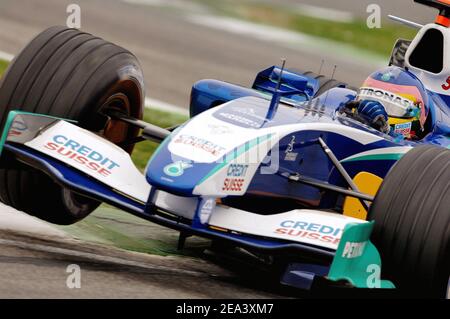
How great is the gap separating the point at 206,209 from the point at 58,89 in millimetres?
1356

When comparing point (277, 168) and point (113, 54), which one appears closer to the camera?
point (277, 168)

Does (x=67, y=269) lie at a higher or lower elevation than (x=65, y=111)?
lower

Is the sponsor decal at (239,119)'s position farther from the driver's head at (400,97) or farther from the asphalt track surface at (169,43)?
the asphalt track surface at (169,43)

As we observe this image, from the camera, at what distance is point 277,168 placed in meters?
6.32

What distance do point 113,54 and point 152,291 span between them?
1.87 metres

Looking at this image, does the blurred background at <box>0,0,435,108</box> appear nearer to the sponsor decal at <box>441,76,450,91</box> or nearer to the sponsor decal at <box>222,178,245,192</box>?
the sponsor decal at <box>441,76,450,91</box>

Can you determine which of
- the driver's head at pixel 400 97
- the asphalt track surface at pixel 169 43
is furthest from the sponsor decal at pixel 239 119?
the asphalt track surface at pixel 169 43

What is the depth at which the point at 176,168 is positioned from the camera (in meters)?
5.79

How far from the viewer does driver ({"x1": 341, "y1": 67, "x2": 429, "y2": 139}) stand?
7465 mm

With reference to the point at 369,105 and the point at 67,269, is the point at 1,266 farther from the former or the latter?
the point at 369,105

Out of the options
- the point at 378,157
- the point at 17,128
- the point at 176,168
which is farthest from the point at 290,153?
the point at 17,128

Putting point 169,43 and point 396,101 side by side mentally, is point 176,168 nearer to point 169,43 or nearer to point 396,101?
point 396,101
